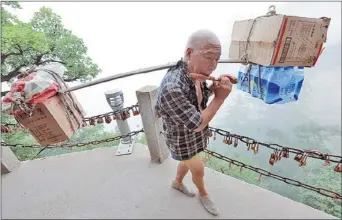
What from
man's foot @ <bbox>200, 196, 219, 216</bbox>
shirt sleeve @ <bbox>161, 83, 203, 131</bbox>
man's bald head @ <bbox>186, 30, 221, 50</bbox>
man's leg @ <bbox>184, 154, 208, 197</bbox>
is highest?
man's bald head @ <bbox>186, 30, 221, 50</bbox>

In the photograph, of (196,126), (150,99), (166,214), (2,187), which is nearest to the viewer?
(196,126)

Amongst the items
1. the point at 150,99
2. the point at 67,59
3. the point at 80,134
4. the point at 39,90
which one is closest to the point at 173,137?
the point at 150,99

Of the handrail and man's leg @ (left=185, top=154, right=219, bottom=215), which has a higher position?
the handrail

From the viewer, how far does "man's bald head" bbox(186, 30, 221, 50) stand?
5.26 feet

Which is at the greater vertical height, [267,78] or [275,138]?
[267,78]

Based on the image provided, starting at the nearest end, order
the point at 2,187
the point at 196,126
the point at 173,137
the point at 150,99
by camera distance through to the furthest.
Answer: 1. the point at 196,126
2. the point at 173,137
3. the point at 150,99
4. the point at 2,187

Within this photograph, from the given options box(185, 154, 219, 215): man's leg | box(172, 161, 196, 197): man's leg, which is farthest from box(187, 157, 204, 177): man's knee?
box(172, 161, 196, 197): man's leg

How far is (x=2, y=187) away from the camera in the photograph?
329 centimetres

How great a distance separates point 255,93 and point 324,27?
0.73 metres

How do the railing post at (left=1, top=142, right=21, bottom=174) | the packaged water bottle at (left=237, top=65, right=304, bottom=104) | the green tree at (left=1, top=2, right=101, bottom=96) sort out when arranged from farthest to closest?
the green tree at (left=1, top=2, right=101, bottom=96), the railing post at (left=1, top=142, right=21, bottom=174), the packaged water bottle at (left=237, top=65, right=304, bottom=104)

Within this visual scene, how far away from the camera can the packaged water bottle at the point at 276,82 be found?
6.31ft

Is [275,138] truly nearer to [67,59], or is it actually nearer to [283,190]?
[283,190]

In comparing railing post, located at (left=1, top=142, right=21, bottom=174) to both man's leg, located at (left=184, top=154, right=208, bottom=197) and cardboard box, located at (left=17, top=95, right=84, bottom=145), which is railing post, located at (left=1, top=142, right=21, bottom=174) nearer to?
cardboard box, located at (left=17, top=95, right=84, bottom=145)

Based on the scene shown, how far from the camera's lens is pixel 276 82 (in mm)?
1915
